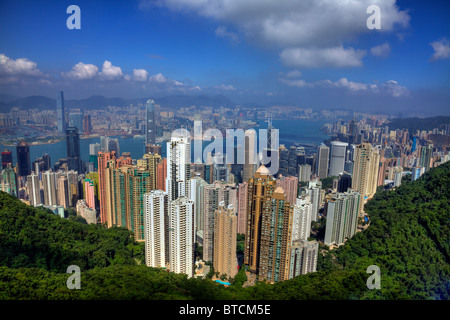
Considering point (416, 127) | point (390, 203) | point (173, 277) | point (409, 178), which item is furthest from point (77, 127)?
point (409, 178)

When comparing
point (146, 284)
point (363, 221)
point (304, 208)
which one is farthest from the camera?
point (363, 221)

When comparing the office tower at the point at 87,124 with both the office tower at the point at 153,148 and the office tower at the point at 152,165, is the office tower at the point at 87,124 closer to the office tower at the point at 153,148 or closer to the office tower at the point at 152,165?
the office tower at the point at 153,148

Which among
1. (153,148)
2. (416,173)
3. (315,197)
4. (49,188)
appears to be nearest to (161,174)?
(153,148)

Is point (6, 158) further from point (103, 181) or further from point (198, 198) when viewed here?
point (198, 198)

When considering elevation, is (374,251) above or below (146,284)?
below

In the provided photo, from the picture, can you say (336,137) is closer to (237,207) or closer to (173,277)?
(237,207)

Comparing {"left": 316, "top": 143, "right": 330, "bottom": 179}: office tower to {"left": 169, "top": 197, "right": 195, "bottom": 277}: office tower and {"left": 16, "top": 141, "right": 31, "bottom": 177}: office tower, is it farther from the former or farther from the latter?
{"left": 16, "top": 141, "right": 31, "bottom": 177}: office tower
